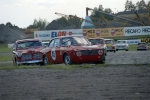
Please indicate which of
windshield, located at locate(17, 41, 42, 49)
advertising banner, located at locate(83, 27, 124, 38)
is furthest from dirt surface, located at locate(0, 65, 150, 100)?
advertising banner, located at locate(83, 27, 124, 38)

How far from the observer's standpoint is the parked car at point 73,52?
1562cm

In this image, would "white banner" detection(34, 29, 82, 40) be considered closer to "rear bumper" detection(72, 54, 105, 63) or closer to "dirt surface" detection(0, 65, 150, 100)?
"rear bumper" detection(72, 54, 105, 63)

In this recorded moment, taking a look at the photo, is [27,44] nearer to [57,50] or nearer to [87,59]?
[57,50]

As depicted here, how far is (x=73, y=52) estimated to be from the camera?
15547 millimetres

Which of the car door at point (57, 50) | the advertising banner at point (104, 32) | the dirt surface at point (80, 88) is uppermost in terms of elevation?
the advertising banner at point (104, 32)

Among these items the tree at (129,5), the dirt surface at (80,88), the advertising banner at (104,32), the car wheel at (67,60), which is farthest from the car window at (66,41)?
the tree at (129,5)

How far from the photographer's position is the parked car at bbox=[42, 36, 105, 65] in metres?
15.6

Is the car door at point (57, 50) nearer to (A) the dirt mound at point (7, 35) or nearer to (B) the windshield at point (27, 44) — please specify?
(B) the windshield at point (27, 44)

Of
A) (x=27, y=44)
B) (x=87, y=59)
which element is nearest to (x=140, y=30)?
(x=27, y=44)

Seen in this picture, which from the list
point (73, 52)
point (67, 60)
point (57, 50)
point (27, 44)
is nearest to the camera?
point (73, 52)

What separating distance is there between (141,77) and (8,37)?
318 feet

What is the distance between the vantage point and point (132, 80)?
29.2 feet

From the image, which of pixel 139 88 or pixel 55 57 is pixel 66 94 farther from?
pixel 55 57

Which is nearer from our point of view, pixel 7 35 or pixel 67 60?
pixel 67 60
